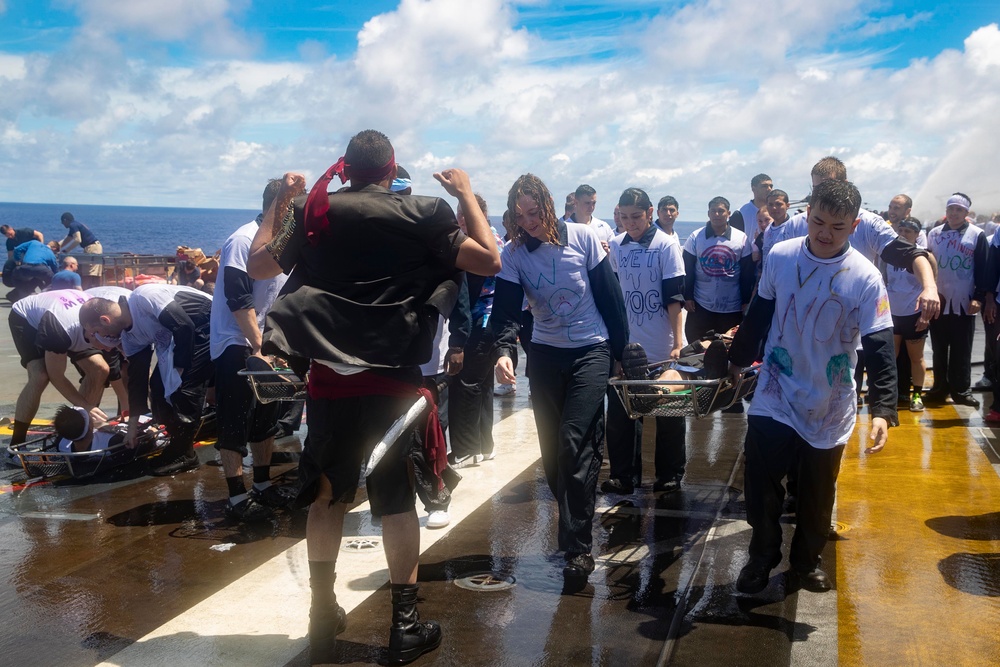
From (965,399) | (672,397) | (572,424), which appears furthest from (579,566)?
(965,399)

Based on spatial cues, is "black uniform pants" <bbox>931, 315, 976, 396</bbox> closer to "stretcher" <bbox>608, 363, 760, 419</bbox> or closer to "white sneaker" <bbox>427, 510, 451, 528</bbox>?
"stretcher" <bbox>608, 363, 760, 419</bbox>

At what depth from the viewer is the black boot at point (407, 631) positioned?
3693 millimetres

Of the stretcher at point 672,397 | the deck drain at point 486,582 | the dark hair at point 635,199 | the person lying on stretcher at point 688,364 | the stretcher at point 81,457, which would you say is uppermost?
the dark hair at point 635,199

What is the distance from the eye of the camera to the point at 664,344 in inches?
254

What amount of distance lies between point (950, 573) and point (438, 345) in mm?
3206

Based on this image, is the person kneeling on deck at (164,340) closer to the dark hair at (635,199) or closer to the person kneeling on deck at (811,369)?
the dark hair at (635,199)

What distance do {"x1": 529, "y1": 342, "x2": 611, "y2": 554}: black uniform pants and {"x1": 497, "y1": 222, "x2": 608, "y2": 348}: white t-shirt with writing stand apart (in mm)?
80

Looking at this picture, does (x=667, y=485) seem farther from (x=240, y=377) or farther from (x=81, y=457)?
(x=81, y=457)

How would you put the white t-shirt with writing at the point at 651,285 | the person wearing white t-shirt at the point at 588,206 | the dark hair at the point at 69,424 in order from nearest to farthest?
the white t-shirt with writing at the point at 651,285 → the dark hair at the point at 69,424 → the person wearing white t-shirt at the point at 588,206

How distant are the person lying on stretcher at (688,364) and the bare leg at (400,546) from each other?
1387mm

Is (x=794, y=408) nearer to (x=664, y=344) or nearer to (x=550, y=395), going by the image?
(x=550, y=395)

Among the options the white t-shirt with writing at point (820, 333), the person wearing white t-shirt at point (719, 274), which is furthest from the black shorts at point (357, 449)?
the person wearing white t-shirt at point (719, 274)

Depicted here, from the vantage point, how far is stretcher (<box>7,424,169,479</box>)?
6734mm

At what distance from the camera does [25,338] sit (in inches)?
296
